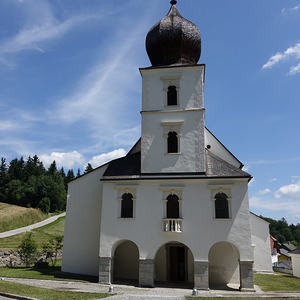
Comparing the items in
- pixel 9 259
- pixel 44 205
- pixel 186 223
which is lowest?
pixel 9 259

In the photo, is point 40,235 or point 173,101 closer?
point 173,101

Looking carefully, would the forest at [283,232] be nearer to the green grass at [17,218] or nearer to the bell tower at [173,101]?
the green grass at [17,218]

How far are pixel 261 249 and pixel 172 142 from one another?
14677 mm

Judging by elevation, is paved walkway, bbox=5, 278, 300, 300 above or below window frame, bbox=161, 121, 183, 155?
below

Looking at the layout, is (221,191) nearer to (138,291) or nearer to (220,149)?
(220,149)

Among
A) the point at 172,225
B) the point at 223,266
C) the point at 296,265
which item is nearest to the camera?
the point at 172,225

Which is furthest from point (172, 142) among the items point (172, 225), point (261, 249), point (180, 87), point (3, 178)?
point (3, 178)

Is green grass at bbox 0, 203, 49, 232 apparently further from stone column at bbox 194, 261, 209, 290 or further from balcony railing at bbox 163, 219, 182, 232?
stone column at bbox 194, 261, 209, 290

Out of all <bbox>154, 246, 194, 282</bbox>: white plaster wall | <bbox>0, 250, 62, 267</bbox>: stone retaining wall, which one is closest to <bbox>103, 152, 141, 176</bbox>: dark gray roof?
<bbox>154, 246, 194, 282</bbox>: white plaster wall

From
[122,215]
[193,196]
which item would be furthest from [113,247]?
[193,196]

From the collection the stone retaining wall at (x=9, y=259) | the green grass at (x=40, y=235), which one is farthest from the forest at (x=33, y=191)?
the stone retaining wall at (x=9, y=259)

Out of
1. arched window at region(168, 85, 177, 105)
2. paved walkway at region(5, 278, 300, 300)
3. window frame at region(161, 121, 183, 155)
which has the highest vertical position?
arched window at region(168, 85, 177, 105)

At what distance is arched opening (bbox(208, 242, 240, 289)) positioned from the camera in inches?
887

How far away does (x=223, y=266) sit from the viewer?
22688 millimetres
